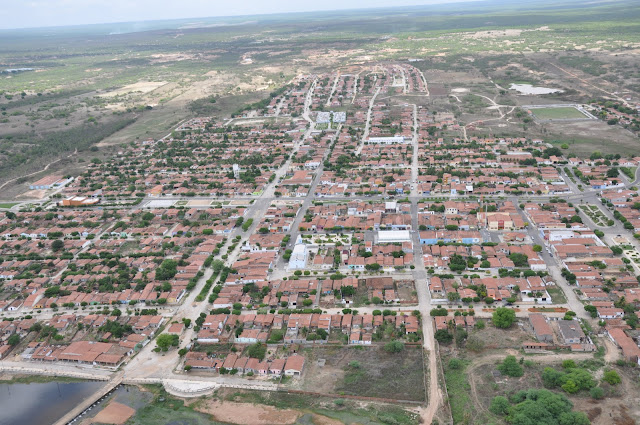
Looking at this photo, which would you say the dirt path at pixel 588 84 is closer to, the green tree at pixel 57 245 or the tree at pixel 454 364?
the tree at pixel 454 364

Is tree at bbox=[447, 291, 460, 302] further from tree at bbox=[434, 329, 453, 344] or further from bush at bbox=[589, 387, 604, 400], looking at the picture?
bush at bbox=[589, 387, 604, 400]

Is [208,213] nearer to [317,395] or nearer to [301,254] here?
[301,254]

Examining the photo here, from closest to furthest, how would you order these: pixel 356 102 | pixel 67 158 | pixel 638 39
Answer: pixel 67 158 → pixel 356 102 → pixel 638 39

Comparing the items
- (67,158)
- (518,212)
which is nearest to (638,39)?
(518,212)

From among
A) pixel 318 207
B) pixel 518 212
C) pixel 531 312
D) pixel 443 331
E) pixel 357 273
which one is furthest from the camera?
pixel 318 207

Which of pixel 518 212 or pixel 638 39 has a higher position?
pixel 638 39

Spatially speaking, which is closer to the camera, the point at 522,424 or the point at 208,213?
the point at 522,424

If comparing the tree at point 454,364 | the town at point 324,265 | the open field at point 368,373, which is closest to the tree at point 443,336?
the town at point 324,265
